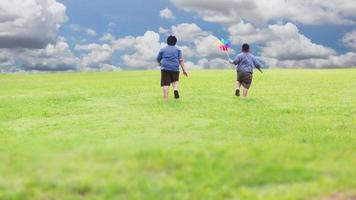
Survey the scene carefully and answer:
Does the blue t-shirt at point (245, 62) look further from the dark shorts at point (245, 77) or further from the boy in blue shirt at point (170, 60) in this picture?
the boy in blue shirt at point (170, 60)

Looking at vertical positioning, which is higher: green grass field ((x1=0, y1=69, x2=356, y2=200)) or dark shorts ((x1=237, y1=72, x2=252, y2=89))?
dark shorts ((x1=237, y1=72, x2=252, y2=89))

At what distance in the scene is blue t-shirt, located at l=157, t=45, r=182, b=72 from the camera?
2408 cm

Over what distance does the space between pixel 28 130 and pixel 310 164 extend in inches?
370

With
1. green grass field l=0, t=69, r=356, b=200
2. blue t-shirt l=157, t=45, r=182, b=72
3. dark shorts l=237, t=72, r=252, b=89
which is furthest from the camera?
dark shorts l=237, t=72, r=252, b=89

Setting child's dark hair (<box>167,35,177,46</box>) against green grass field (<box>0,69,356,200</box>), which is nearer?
green grass field (<box>0,69,356,200</box>)

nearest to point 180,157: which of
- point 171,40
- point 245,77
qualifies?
point 171,40

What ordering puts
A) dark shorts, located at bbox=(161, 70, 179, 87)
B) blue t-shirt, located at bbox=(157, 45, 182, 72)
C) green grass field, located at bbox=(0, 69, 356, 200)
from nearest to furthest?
1. green grass field, located at bbox=(0, 69, 356, 200)
2. blue t-shirt, located at bbox=(157, 45, 182, 72)
3. dark shorts, located at bbox=(161, 70, 179, 87)

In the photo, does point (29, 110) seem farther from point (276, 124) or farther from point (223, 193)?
point (223, 193)

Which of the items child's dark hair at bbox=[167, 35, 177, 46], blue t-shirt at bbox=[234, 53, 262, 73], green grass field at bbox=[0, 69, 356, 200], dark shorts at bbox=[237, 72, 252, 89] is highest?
child's dark hair at bbox=[167, 35, 177, 46]

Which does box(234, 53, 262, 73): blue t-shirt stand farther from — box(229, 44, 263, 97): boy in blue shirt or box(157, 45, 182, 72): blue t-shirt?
box(157, 45, 182, 72): blue t-shirt

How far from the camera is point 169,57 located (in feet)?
79.2

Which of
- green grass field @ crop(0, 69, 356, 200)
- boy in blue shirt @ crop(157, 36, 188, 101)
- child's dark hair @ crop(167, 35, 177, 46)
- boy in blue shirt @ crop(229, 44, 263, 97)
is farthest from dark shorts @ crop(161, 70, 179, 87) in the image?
green grass field @ crop(0, 69, 356, 200)

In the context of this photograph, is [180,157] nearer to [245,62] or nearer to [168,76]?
[168,76]

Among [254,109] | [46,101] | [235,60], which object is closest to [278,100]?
[235,60]
